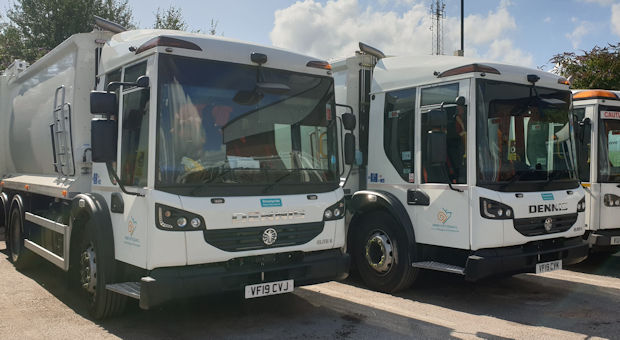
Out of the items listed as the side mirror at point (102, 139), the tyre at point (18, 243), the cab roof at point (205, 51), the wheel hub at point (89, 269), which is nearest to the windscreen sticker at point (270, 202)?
the cab roof at point (205, 51)

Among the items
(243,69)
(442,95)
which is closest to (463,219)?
(442,95)

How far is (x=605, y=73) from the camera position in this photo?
44.2ft

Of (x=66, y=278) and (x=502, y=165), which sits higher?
(x=502, y=165)

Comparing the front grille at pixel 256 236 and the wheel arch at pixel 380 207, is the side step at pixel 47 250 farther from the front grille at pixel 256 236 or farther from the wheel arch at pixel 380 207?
the wheel arch at pixel 380 207

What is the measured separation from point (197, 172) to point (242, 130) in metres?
0.59

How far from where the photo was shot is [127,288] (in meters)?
5.04

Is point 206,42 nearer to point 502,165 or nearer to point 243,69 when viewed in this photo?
point 243,69

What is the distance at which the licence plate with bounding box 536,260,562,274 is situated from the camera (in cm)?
636

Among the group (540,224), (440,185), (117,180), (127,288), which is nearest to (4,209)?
(117,180)

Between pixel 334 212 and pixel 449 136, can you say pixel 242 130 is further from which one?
pixel 449 136

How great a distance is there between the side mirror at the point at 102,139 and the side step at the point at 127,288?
1.16 meters

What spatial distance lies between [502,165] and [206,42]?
11.3ft

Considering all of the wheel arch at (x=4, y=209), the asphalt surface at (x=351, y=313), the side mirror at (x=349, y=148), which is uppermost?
the side mirror at (x=349, y=148)

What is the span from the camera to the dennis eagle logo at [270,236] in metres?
5.18
